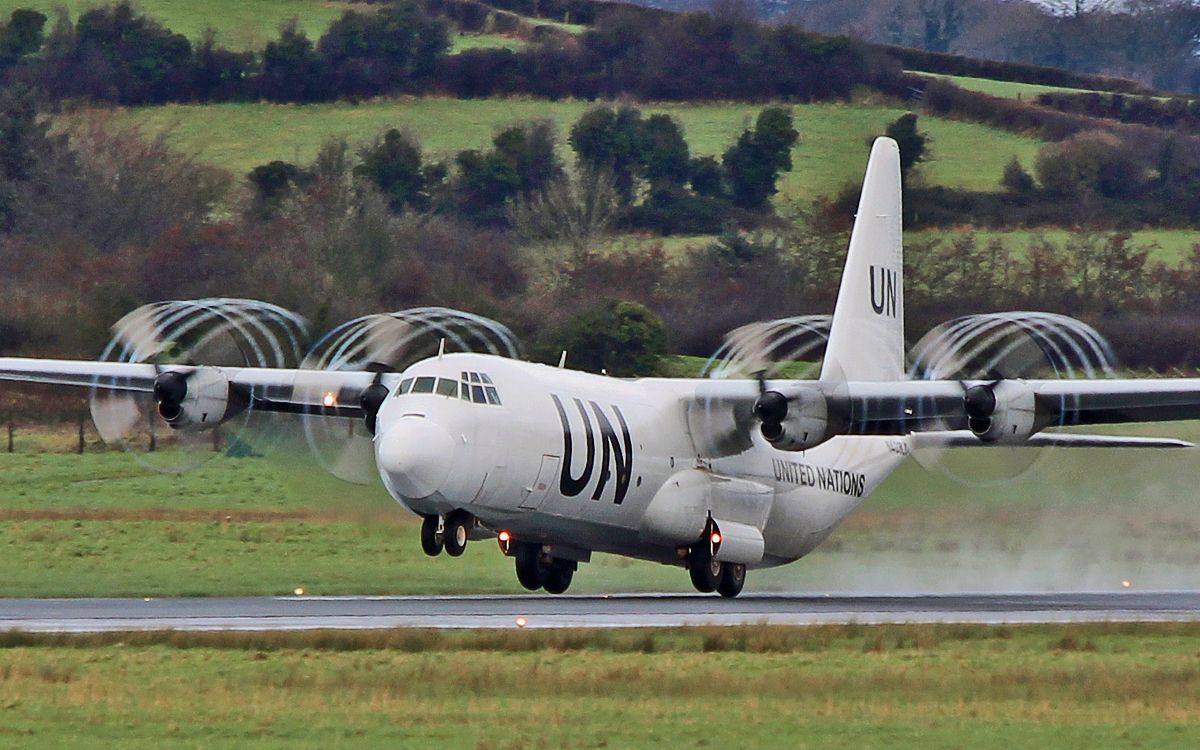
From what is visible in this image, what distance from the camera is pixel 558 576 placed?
23859 millimetres

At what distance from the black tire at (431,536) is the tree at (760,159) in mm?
26505

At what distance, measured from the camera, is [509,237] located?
40.8m

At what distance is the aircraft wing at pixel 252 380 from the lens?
961 inches

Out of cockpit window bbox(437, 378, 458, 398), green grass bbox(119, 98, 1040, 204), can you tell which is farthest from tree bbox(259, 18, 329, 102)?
cockpit window bbox(437, 378, 458, 398)

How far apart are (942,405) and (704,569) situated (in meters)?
3.56

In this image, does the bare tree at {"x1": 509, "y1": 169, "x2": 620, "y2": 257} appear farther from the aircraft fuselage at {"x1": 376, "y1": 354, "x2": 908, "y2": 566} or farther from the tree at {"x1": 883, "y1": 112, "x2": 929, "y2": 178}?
the aircraft fuselage at {"x1": 376, "y1": 354, "x2": 908, "y2": 566}

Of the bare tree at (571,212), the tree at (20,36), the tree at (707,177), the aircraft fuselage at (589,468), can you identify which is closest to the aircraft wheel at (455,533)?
the aircraft fuselage at (589,468)

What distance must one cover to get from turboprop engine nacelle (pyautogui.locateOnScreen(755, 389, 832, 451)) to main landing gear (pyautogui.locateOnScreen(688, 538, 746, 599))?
1742 mm

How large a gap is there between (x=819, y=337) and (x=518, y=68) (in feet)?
111

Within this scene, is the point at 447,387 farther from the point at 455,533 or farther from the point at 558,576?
the point at 558,576

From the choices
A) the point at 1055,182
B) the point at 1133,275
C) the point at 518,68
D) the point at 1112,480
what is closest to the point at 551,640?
the point at 1112,480

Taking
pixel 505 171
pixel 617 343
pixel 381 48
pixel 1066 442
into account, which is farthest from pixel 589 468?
pixel 381 48

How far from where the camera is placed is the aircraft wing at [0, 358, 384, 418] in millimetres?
24422

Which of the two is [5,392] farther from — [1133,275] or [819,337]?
[1133,275]
